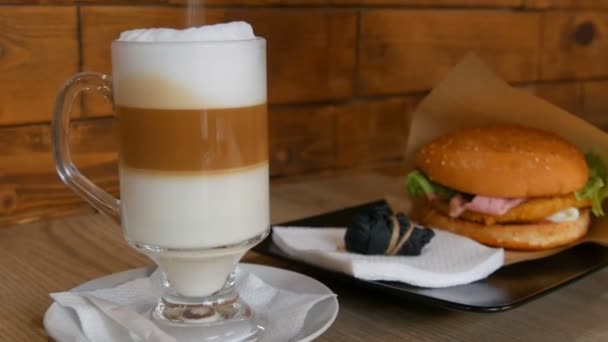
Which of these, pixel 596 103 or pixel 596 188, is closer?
pixel 596 188

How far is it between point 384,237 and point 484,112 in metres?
0.50

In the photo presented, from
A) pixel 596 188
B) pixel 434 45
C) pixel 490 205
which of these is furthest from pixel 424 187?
pixel 434 45

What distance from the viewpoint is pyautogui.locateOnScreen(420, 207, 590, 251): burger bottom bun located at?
3.62 ft

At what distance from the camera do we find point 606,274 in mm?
1002

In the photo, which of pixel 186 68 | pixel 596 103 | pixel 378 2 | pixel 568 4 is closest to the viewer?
pixel 186 68

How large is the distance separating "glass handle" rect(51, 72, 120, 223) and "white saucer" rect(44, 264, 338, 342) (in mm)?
109

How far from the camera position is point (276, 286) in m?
0.83

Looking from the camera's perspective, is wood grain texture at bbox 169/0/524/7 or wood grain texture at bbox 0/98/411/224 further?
wood grain texture at bbox 169/0/524/7

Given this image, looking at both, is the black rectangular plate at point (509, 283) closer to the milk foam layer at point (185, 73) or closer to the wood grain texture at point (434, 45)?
the milk foam layer at point (185, 73)

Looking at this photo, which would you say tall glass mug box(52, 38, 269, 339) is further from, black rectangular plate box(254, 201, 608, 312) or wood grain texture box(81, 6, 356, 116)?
wood grain texture box(81, 6, 356, 116)

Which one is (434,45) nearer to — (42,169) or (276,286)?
(42,169)

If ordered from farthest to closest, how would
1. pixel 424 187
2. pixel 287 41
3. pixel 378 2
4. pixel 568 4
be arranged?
pixel 568 4
pixel 378 2
pixel 287 41
pixel 424 187

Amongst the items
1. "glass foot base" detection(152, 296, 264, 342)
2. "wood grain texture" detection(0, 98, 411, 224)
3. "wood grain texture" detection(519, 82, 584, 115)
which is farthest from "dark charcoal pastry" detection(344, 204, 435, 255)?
"wood grain texture" detection(519, 82, 584, 115)

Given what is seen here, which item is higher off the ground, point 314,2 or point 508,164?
point 314,2
